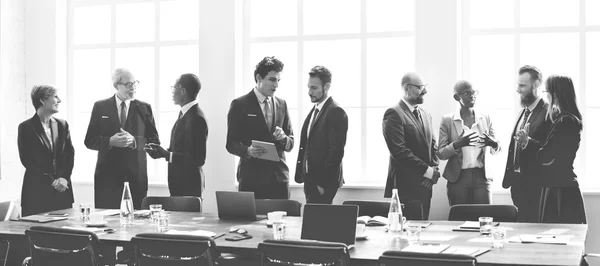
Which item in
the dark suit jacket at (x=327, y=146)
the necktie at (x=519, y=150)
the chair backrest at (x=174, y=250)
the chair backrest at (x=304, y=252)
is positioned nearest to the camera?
the chair backrest at (x=304, y=252)

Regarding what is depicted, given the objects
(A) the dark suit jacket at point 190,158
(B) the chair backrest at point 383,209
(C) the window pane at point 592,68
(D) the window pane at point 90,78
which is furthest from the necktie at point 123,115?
(C) the window pane at point 592,68

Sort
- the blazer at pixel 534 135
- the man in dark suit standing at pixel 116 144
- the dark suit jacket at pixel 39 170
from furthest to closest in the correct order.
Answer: the man in dark suit standing at pixel 116 144, the dark suit jacket at pixel 39 170, the blazer at pixel 534 135

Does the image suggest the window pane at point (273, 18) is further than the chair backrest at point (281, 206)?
Yes

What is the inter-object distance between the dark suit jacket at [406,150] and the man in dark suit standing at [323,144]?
424 millimetres

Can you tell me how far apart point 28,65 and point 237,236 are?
5.63 metres

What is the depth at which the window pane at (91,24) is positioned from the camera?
8.60 metres

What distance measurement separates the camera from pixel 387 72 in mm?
7430

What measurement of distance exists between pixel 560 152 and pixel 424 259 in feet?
9.95

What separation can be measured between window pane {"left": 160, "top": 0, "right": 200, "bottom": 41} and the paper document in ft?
8.59

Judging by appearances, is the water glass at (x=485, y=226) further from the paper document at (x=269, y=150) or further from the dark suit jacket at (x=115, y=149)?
the dark suit jacket at (x=115, y=149)

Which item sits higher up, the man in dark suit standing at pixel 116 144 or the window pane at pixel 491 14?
the window pane at pixel 491 14

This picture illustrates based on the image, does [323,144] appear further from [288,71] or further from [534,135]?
[288,71]

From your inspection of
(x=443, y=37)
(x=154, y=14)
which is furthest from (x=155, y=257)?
(x=154, y=14)

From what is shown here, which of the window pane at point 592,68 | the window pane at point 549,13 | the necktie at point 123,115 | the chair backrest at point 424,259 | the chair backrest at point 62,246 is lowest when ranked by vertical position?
the chair backrest at point 62,246
